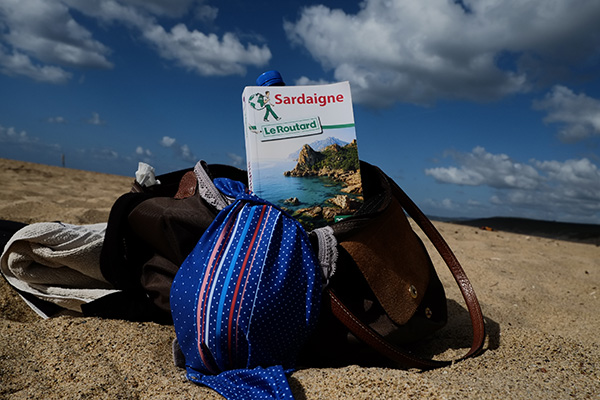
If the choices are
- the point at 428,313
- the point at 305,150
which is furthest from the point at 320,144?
the point at 428,313

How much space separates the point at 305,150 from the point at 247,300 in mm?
630

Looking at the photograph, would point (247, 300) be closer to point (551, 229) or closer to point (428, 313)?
point (428, 313)

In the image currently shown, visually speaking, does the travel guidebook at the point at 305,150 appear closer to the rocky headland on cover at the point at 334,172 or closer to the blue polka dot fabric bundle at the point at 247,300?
the rocky headland on cover at the point at 334,172

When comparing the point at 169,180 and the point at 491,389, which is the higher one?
the point at 169,180

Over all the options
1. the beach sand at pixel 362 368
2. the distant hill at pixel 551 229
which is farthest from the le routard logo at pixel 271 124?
the distant hill at pixel 551 229

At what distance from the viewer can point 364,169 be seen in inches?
73.4

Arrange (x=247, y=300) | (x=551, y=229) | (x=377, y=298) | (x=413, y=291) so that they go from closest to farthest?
(x=247, y=300) < (x=377, y=298) < (x=413, y=291) < (x=551, y=229)

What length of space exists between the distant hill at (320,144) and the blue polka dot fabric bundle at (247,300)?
0.93 feet

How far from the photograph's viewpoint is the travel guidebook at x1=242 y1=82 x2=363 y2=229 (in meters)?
1.55

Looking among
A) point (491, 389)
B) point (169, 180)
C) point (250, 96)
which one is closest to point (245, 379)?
point (491, 389)

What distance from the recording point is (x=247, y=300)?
4.07 feet

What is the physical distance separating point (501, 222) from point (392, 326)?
9.97 metres

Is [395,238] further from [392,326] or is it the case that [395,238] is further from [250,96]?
[250,96]

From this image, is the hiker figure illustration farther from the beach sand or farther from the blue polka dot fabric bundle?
the beach sand
